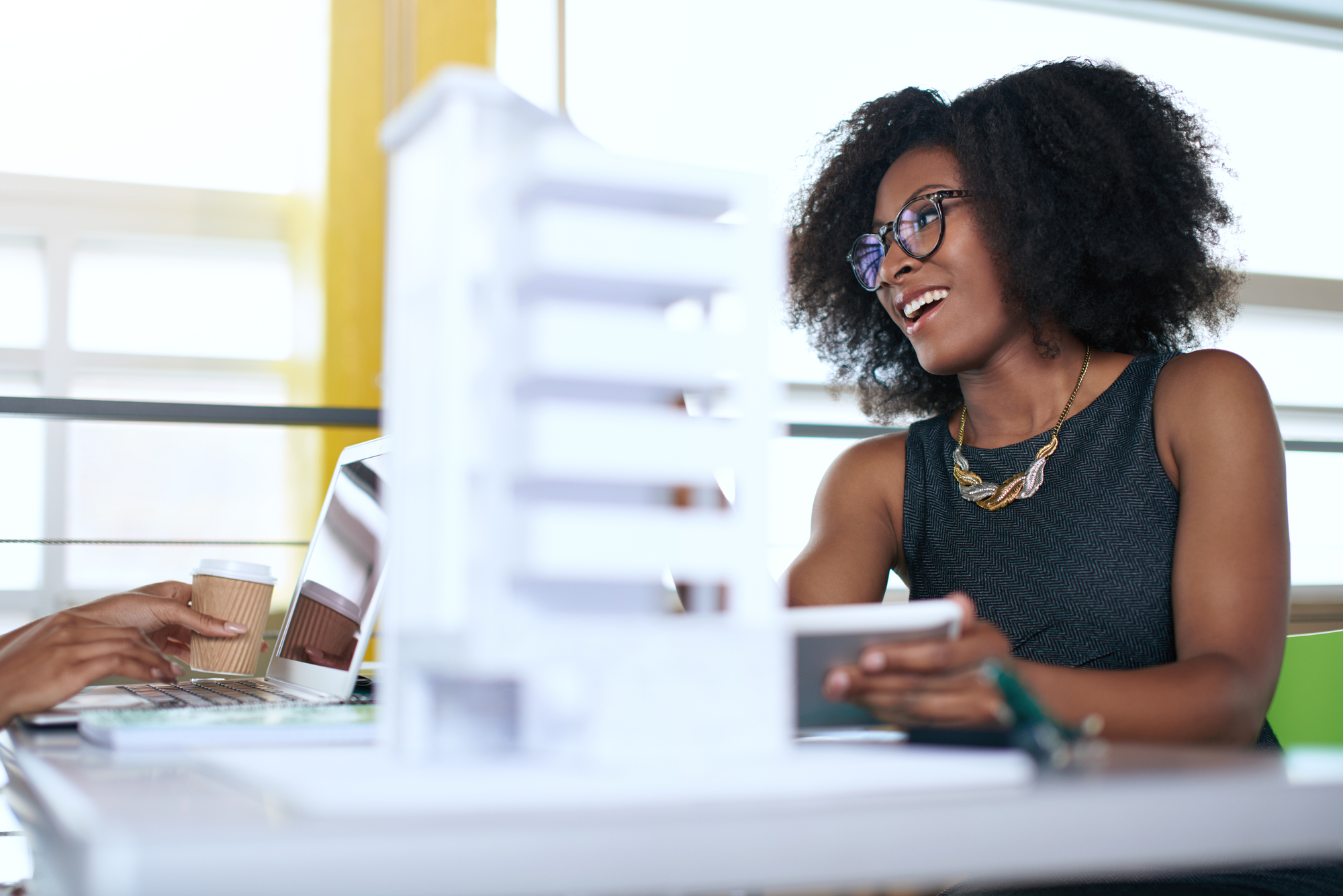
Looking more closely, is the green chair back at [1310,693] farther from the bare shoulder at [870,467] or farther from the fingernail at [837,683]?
the fingernail at [837,683]

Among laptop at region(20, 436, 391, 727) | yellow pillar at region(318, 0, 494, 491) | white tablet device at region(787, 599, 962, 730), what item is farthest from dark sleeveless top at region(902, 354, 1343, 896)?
yellow pillar at region(318, 0, 494, 491)

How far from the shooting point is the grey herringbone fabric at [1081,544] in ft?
3.63

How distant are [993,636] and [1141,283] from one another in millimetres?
912

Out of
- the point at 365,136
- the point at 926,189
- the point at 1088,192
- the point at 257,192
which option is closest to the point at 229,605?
the point at 926,189

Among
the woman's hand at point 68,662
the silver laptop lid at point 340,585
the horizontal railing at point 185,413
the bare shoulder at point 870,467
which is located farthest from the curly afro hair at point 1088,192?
the woman's hand at point 68,662

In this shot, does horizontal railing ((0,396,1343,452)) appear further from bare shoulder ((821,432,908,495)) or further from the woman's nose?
the woman's nose

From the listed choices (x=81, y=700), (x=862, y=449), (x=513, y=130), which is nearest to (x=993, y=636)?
(x=513, y=130)

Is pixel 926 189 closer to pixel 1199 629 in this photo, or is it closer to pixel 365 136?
pixel 1199 629

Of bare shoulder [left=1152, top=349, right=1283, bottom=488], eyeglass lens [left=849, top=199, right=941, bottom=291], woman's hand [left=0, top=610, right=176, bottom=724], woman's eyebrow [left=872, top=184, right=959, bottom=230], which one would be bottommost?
woman's hand [left=0, top=610, right=176, bottom=724]

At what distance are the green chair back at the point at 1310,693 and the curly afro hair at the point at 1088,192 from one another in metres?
0.39

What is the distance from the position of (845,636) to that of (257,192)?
3361 mm

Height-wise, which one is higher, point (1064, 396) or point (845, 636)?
point (1064, 396)

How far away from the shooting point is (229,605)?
1014 millimetres

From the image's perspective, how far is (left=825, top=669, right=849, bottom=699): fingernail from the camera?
0.60 m
